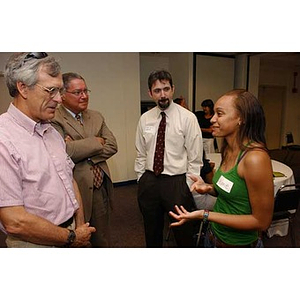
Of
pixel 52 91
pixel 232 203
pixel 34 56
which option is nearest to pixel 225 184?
pixel 232 203

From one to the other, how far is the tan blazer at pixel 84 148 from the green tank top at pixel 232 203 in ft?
2.19

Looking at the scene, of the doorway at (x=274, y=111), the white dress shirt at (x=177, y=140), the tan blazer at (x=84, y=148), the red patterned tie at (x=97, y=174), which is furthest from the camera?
the doorway at (x=274, y=111)

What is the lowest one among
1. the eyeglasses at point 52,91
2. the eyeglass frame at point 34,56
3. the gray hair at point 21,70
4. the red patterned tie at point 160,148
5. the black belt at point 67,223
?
the black belt at point 67,223

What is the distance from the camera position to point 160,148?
1.53 m

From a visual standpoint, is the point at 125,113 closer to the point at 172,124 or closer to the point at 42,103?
the point at 172,124

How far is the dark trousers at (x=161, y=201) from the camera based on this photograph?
1.53m

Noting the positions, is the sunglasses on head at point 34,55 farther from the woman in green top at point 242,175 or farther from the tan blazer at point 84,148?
the woman in green top at point 242,175

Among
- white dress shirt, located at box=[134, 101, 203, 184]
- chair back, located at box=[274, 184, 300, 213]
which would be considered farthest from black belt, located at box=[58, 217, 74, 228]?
chair back, located at box=[274, 184, 300, 213]

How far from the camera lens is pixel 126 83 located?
3.11 meters

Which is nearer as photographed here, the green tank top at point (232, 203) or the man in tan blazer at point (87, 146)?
the green tank top at point (232, 203)

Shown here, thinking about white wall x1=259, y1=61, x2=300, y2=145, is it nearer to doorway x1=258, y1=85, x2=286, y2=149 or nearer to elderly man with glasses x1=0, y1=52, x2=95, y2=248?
doorway x1=258, y1=85, x2=286, y2=149

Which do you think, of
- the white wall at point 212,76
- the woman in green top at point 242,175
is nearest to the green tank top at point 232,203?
the woman in green top at point 242,175

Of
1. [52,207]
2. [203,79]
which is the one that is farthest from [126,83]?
[52,207]
